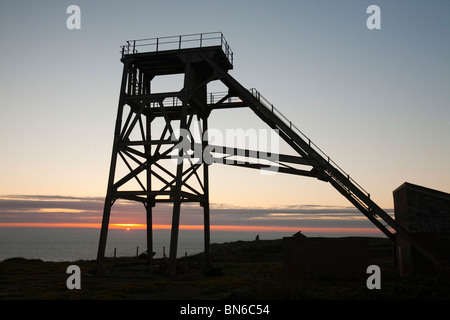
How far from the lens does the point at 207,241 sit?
24.6 metres

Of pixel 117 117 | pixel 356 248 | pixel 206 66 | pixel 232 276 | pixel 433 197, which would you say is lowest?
pixel 232 276

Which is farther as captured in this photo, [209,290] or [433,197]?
[433,197]

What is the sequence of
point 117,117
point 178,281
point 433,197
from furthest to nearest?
1. point 117,117
2. point 433,197
3. point 178,281

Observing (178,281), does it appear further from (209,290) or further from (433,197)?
(433,197)

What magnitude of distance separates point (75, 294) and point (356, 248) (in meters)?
13.6

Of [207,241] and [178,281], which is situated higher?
[207,241]
